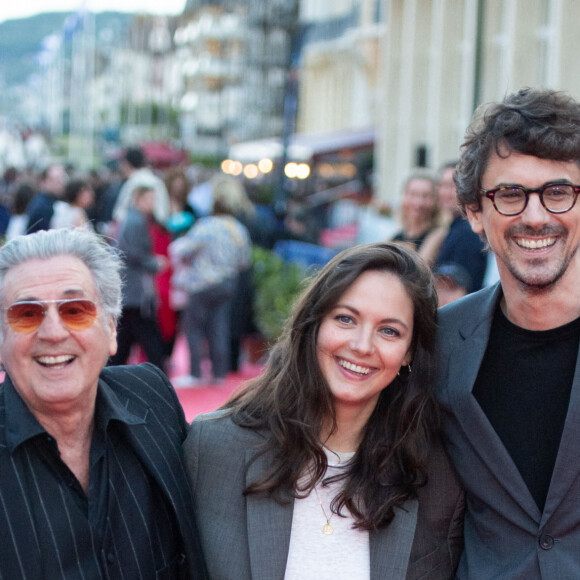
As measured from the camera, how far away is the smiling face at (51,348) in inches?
107

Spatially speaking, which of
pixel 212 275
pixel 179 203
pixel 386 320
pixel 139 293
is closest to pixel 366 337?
pixel 386 320

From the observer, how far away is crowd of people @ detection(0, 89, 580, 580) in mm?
2738

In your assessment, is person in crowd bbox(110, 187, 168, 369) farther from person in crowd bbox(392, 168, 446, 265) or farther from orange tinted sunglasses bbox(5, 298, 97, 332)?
orange tinted sunglasses bbox(5, 298, 97, 332)

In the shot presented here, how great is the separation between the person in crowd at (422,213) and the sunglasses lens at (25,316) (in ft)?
15.2

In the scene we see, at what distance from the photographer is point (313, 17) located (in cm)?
3488

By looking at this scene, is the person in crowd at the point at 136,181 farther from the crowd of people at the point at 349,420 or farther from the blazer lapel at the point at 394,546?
the blazer lapel at the point at 394,546

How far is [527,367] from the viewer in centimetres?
→ 306

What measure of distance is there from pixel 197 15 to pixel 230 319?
86639 mm

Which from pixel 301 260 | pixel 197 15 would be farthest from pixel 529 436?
pixel 197 15

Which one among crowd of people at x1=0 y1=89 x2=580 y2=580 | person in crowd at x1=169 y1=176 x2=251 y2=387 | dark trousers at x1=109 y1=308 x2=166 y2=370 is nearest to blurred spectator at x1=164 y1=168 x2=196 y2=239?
person in crowd at x1=169 y1=176 x2=251 y2=387

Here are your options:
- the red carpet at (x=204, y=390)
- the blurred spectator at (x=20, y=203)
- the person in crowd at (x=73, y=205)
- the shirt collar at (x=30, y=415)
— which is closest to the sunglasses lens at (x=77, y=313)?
the shirt collar at (x=30, y=415)

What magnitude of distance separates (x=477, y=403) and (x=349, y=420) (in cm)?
45

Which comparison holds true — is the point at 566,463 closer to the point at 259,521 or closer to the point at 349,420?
the point at 349,420

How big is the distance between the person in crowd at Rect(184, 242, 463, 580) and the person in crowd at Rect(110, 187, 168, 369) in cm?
547
